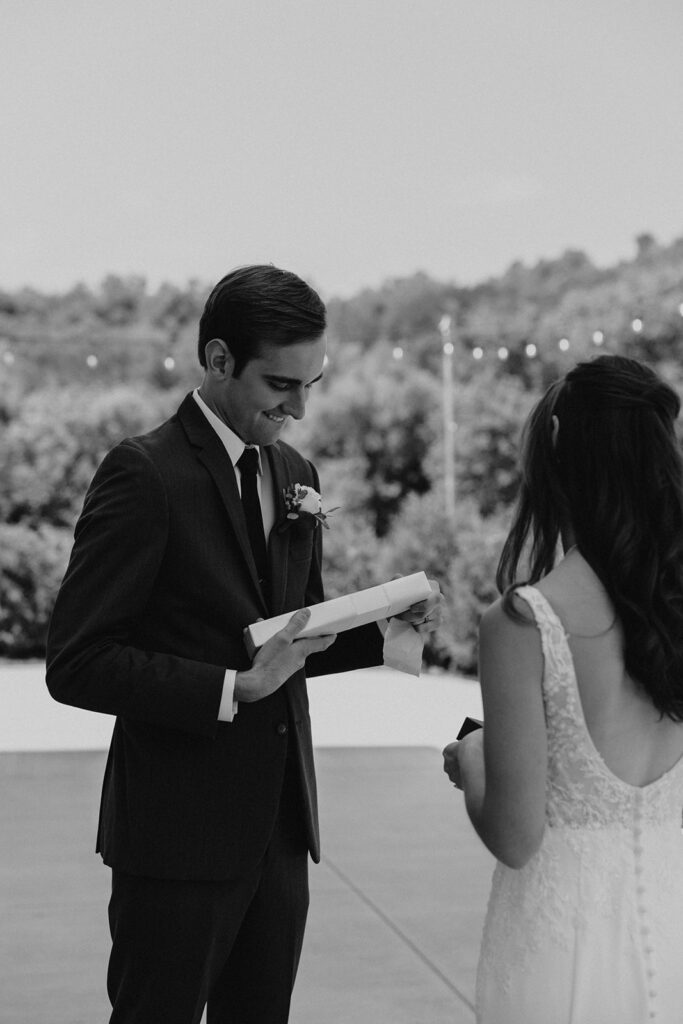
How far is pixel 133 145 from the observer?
31.2 m

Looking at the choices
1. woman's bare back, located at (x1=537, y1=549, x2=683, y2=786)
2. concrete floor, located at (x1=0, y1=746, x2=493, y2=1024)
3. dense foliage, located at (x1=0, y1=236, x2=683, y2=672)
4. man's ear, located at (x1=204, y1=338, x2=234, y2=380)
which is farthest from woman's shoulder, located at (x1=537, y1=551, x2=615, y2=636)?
dense foliage, located at (x1=0, y1=236, x2=683, y2=672)

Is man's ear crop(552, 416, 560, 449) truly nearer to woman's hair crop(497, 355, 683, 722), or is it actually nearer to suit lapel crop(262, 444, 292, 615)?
woman's hair crop(497, 355, 683, 722)

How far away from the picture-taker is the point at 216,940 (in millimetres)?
2154

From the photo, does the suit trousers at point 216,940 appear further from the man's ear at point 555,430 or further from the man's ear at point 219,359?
the man's ear at point 555,430

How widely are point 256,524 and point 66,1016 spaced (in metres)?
2.34

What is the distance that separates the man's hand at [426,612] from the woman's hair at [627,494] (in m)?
0.61

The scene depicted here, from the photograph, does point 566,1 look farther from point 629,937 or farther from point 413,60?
point 629,937

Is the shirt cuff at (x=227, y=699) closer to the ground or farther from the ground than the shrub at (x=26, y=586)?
farther from the ground

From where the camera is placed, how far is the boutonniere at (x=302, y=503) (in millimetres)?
2348

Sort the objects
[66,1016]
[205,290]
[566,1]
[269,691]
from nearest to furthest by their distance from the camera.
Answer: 1. [269,691]
2. [66,1016]
3. [205,290]
4. [566,1]

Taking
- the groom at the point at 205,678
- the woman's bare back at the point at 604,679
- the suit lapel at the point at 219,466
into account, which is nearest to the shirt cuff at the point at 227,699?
the groom at the point at 205,678

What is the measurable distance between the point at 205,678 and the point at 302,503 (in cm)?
41

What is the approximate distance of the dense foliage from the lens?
15336 millimetres

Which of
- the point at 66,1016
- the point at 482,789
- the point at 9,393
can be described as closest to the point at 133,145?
the point at 9,393
